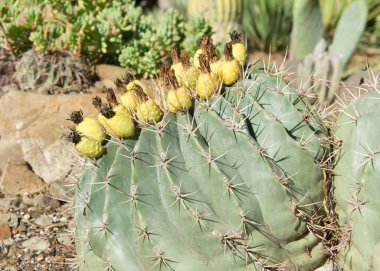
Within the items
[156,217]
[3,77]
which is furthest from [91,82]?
[156,217]

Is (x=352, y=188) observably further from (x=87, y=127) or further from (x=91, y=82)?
(x=91, y=82)

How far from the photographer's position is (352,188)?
287cm

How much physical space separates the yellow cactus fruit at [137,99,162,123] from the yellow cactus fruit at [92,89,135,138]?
0.16 ft

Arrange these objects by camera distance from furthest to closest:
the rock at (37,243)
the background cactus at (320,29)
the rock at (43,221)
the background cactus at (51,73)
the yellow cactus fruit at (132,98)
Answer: the background cactus at (320,29) → the background cactus at (51,73) → the rock at (43,221) → the rock at (37,243) → the yellow cactus fruit at (132,98)

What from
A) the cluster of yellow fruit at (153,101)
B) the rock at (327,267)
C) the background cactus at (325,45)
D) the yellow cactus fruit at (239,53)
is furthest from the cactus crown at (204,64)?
the background cactus at (325,45)

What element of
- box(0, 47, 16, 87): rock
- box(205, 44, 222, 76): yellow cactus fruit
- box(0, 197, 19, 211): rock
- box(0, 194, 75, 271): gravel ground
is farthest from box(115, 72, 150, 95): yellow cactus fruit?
box(0, 47, 16, 87): rock

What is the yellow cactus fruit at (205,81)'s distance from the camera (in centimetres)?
285

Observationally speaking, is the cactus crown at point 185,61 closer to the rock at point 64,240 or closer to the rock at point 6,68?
the rock at point 64,240

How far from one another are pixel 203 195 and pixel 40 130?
2600 millimetres

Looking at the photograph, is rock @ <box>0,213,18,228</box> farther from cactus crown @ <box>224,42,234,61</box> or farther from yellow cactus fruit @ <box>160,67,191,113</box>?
cactus crown @ <box>224,42,234,61</box>

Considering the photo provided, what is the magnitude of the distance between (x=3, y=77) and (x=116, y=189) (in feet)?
11.5

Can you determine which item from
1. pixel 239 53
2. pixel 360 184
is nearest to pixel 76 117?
pixel 239 53

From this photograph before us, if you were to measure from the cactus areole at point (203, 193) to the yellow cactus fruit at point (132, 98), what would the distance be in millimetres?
47

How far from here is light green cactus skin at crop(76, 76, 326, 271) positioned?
8.89 feet
